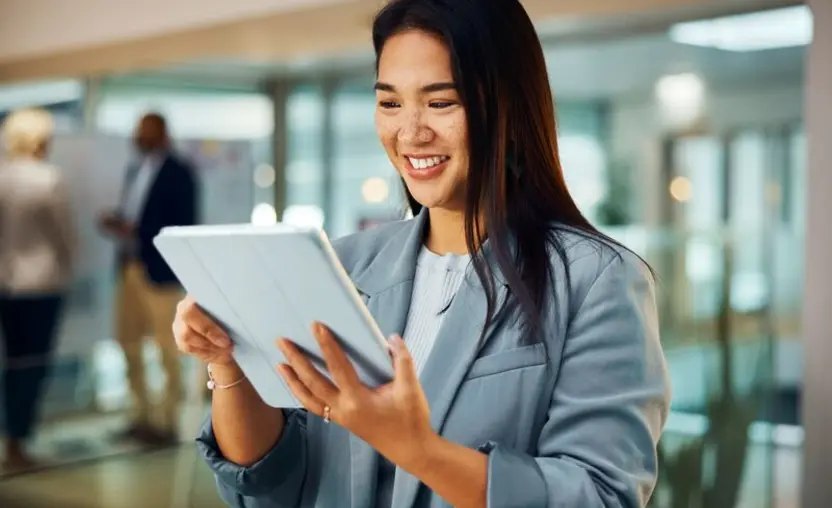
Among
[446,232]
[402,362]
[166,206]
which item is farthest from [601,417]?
[166,206]

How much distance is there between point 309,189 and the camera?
367 inches

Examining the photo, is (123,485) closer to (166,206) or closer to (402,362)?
(166,206)


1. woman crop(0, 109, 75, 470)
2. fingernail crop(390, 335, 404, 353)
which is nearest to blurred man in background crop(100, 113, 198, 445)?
woman crop(0, 109, 75, 470)

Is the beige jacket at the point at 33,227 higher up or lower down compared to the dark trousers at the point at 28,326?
higher up

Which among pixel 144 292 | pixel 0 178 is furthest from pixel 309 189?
pixel 0 178

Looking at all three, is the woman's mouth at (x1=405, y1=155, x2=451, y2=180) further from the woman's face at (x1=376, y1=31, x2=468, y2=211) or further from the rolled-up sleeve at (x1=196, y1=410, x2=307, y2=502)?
the rolled-up sleeve at (x1=196, y1=410, x2=307, y2=502)

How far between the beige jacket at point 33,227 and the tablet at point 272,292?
575cm

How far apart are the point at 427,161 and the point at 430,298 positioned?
21 cm

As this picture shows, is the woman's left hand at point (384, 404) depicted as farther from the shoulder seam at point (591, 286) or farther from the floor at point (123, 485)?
the floor at point (123, 485)

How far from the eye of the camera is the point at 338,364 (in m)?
1.21

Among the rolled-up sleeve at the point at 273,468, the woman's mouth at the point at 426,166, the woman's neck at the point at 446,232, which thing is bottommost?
the rolled-up sleeve at the point at 273,468

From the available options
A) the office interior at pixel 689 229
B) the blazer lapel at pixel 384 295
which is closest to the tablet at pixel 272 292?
the blazer lapel at pixel 384 295

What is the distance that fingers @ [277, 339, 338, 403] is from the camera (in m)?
1.25

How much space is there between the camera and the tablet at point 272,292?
3.92ft
